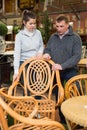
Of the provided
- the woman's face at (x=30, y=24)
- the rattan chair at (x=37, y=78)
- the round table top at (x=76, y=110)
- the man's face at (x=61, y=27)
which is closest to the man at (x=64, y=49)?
the man's face at (x=61, y=27)

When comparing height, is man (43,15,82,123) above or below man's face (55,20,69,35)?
below

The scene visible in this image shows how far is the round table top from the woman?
116cm

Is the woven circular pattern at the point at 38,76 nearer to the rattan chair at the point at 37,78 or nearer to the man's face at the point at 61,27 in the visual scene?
the rattan chair at the point at 37,78

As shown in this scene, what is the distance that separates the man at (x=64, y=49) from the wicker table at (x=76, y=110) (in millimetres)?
889

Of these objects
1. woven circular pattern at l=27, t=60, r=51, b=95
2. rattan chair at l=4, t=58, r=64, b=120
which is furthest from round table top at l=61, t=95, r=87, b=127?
woven circular pattern at l=27, t=60, r=51, b=95

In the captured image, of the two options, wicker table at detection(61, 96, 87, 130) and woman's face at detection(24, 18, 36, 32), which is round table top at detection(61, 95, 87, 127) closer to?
wicker table at detection(61, 96, 87, 130)

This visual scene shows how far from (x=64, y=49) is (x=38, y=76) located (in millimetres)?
437

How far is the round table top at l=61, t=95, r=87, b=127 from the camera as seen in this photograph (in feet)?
7.07

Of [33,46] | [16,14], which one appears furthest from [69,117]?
[16,14]

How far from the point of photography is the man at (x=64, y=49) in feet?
11.5

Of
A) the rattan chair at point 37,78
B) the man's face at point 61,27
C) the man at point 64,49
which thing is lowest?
the rattan chair at point 37,78

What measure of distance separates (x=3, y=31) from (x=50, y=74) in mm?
3803

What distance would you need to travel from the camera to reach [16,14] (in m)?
18.9

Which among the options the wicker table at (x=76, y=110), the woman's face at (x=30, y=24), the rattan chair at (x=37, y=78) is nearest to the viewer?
the wicker table at (x=76, y=110)
